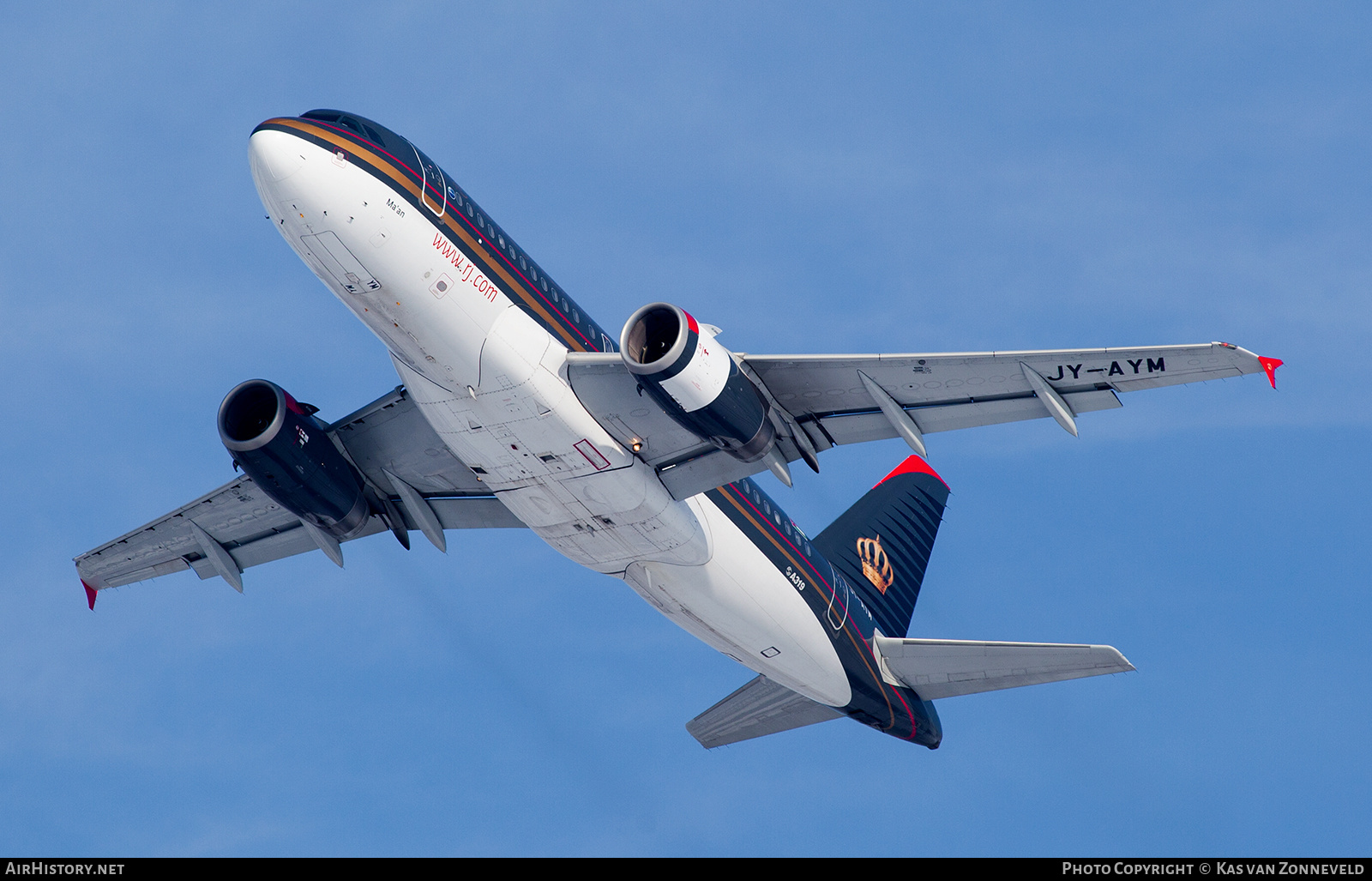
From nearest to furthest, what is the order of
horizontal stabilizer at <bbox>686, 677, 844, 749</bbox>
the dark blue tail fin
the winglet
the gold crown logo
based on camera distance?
the winglet < horizontal stabilizer at <bbox>686, 677, 844, 749</bbox> < the dark blue tail fin < the gold crown logo

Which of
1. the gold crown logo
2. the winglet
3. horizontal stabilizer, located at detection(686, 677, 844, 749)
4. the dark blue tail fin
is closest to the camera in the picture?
the winglet

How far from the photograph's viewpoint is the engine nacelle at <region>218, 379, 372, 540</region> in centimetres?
2938

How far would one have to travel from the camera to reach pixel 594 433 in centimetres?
2759

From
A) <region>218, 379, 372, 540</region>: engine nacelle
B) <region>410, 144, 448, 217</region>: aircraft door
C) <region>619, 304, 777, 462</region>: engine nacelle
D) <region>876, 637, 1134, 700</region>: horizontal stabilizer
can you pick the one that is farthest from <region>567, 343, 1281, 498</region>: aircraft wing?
<region>876, 637, 1134, 700</region>: horizontal stabilizer

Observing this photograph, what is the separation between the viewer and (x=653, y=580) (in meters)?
30.5

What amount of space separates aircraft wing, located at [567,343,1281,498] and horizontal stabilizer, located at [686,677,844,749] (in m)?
9.00

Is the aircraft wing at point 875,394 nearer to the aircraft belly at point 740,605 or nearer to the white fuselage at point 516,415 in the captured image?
the white fuselage at point 516,415

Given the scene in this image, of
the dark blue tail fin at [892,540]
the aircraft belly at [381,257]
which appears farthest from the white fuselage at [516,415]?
the dark blue tail fin at [892,540]

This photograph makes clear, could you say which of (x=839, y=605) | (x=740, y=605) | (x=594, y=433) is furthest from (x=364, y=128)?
(x=839, y=605)

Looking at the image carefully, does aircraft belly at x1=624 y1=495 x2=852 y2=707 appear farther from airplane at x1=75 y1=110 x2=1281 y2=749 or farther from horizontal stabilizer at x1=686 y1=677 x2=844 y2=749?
horizontal stabilizer at x1=686 y1=677 x2=844 y2=749

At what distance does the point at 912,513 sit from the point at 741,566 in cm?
1079

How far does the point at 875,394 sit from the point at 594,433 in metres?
5.57
